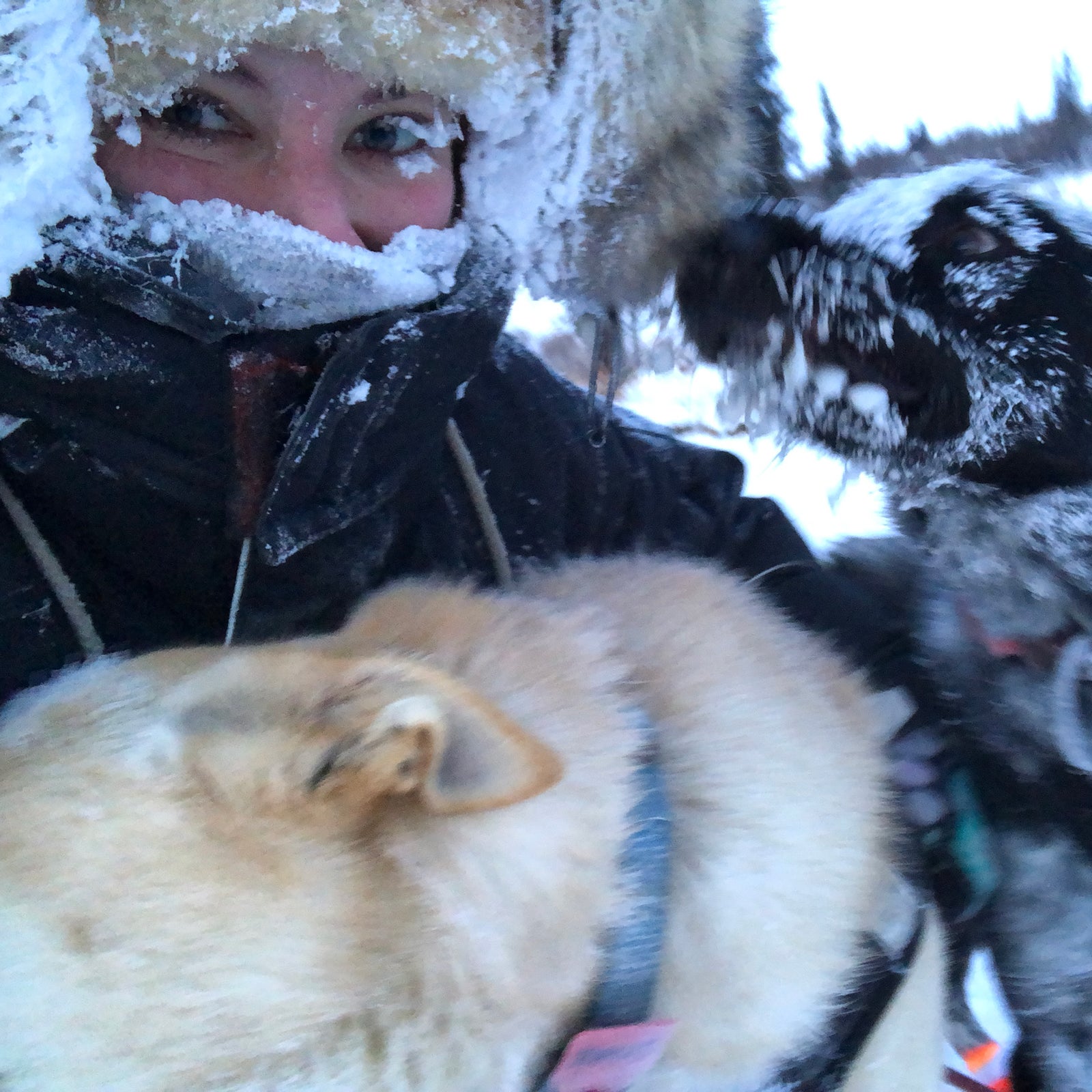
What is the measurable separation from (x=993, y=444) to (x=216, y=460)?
3.32ft

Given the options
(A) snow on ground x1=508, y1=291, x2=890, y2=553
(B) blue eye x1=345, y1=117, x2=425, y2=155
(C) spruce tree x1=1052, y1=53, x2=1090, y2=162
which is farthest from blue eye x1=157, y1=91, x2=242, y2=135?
(C) spruce tree x1=1052, y1=53, x2=1090, y2=162

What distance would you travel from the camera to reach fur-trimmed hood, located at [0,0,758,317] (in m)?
0.87

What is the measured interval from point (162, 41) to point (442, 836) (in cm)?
91

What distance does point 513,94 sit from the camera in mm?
1223

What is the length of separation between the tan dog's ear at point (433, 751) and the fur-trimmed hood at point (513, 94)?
1.93ft

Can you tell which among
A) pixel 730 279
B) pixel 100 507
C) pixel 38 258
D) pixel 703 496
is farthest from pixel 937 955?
pixel 38 258

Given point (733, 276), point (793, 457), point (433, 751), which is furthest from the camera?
point (793, 457)

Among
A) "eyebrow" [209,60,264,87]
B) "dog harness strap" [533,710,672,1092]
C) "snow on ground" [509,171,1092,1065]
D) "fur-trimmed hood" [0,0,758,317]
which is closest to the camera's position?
"dog harness strap" [533,710,672,1092]

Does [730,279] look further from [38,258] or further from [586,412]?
[38,258]

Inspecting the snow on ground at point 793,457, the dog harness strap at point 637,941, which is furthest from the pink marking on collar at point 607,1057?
the snow on ground at point 793,457

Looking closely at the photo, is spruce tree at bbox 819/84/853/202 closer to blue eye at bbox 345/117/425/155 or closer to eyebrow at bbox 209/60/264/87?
blue eye at bbox 345/117/425/155

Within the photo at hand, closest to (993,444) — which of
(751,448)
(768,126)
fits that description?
(751,448)

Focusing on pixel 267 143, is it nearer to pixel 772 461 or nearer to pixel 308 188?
pixel 308 188

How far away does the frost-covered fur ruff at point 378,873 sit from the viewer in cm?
64
